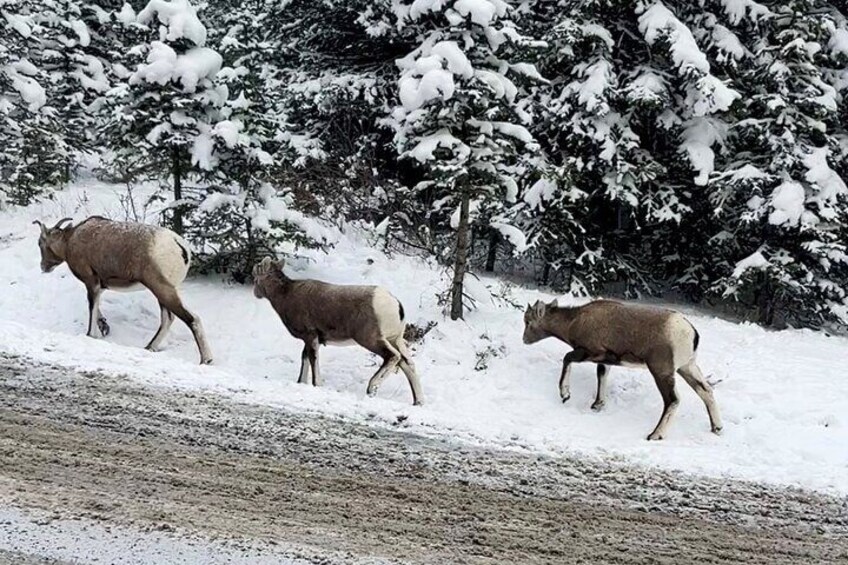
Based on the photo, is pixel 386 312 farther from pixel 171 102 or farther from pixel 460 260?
pixel 171 102

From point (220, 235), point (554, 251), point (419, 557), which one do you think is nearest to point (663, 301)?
point (554, 251)

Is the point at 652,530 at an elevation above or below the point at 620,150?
below

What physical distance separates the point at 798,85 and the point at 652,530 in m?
11.0

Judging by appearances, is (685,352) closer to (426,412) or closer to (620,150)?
(426,412)

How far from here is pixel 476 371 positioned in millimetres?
9953

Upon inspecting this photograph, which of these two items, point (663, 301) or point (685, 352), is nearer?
point (685, 352)

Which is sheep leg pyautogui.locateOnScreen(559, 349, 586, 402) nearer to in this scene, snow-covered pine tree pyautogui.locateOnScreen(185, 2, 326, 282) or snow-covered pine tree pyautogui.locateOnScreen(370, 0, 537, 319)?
snow-covered pine tree pyautogui.locateOnScreen(370, 0, 537, 319)

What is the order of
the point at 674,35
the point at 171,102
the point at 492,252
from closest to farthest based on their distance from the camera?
the point at 171,102 < the point at 674,35 < the point at 492,252

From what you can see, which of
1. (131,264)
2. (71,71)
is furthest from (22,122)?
(131,264)

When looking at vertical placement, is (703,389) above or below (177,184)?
below

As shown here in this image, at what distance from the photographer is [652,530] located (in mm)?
4793

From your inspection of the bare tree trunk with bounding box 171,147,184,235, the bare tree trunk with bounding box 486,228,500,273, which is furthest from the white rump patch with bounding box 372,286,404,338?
the bare tree trunk with bounding box 486,228,500,273

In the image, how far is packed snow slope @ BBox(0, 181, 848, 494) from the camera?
700 cm

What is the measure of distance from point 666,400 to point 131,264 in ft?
22.7
